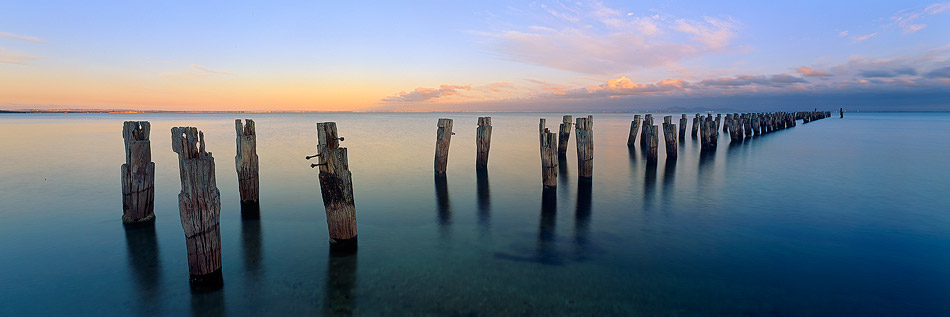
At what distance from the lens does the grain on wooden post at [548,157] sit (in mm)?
9539

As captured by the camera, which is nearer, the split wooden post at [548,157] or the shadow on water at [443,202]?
the shadow on water at [443,202]

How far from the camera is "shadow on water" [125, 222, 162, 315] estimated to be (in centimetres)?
476

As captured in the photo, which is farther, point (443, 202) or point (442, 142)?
point (442, 142)

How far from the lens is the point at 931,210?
29.6ft

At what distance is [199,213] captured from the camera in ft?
15.3

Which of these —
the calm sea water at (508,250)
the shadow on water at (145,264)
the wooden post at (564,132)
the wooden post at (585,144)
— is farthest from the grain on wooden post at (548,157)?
the shadow on water at (145,264)

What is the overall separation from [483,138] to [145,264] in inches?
365

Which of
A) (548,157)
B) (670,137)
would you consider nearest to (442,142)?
(548,157)

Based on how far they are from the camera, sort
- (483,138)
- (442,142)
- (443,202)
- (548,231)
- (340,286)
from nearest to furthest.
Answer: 1. (340,286)
2. (548,231)
3. (443,202)
4. (442,142)
5. (483,138)

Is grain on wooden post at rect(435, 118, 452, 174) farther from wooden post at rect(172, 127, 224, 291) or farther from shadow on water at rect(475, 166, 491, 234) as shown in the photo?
wooden post at rect(172, 127, 224, 291)

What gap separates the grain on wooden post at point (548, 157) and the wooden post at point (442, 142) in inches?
121

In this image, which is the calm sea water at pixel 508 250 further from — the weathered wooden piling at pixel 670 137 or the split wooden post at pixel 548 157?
the weathered wooden piling at pixel 670 137

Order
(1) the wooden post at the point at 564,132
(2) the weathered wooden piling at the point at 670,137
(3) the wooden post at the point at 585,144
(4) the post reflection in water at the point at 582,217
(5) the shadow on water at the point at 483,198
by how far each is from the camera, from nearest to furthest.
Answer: (4) the post reflection in water at the point at 582,217, (5) the shadow on water at the point at 483,198, (3) the wooden post at the point at 585,144, (1) the wooden post at the point at 564,132, (2) the weathered wooden piling at the point at 670,137

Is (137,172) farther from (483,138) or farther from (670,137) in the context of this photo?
(670,137)
